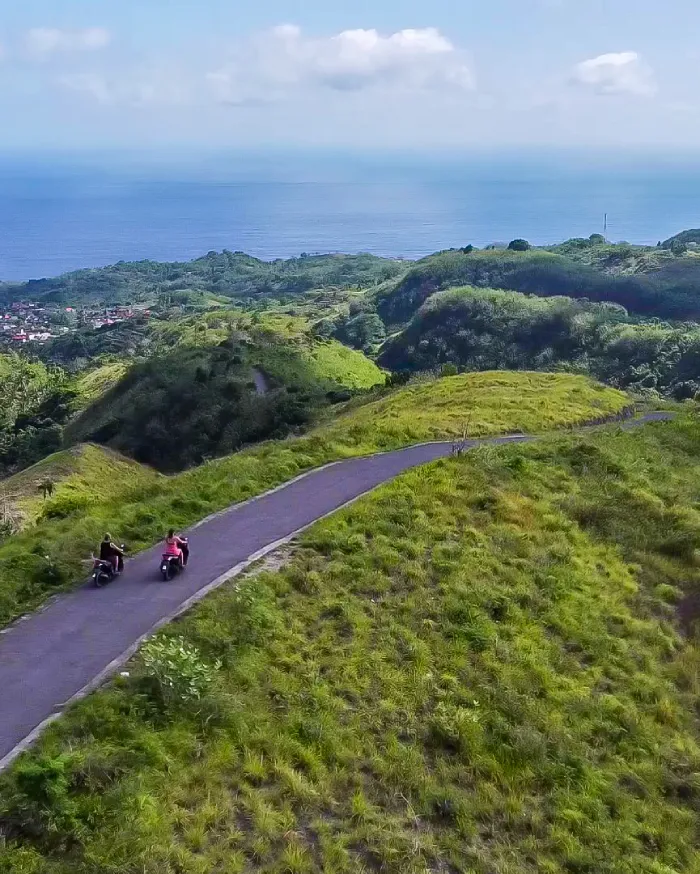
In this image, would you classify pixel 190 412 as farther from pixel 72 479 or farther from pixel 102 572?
pixel 102 572

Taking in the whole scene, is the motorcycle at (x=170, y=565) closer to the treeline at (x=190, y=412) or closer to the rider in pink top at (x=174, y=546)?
the rider in pink top at (x=174, y=546)

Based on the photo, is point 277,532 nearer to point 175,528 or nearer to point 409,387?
point 175,528

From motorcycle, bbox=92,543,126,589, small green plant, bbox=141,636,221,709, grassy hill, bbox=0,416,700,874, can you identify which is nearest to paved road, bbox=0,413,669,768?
motorcycle, bbox=92,543,126,589

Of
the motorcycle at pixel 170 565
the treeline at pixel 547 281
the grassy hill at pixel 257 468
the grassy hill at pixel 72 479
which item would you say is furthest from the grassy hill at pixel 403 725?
the treeline at pixel 547 281

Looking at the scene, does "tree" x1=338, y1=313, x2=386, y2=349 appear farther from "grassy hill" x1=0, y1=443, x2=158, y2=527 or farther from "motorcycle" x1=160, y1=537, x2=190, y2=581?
"motorcycle" x1=160, y1=537, x2=190, y2=581

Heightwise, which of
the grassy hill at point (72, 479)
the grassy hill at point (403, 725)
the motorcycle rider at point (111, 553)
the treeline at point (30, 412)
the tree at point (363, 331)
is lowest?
the treeline at point (30, 412)
